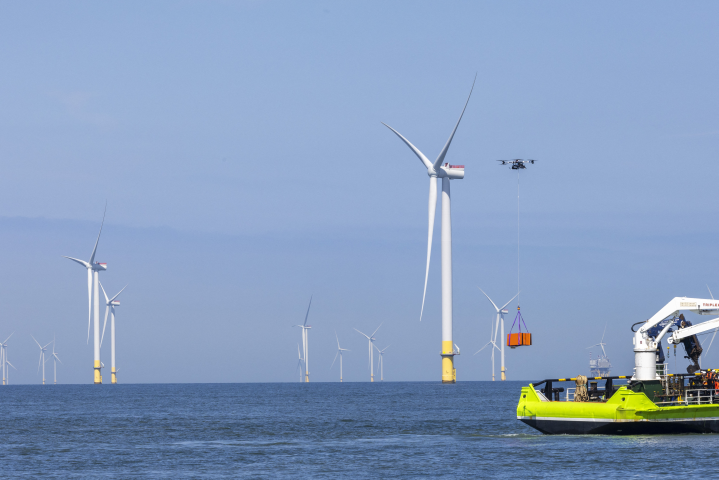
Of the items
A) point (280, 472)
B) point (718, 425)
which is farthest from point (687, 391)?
point (280, 472)

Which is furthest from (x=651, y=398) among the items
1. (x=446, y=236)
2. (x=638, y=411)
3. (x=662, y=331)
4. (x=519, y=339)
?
(x=446, y=236)

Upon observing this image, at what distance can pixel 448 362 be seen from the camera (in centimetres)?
15412

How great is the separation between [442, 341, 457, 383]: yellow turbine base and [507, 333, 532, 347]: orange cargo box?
283 feet

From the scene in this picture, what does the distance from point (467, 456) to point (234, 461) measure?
39.4 ft

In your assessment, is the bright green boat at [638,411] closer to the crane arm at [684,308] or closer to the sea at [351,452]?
the sea at [351,452]

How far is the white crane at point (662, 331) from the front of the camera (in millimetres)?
51781

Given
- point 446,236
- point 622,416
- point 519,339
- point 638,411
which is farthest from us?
point 446,236

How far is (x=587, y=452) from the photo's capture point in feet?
156

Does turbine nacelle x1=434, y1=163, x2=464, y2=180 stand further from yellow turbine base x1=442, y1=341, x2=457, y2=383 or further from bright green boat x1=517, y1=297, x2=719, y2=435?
bright green boat x1=517, y1=297, x2=719, y2=435

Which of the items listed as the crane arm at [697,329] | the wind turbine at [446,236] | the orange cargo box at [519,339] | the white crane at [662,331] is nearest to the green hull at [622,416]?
the white crane at [662,331]

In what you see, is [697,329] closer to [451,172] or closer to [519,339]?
[519,339]

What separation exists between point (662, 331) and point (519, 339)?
526 inches

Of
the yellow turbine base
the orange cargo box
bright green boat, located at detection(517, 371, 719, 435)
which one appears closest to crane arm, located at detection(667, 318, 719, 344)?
bright green boat, located at detection(517, 371, 719, 435)

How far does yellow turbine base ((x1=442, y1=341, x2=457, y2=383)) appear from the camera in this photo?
15150cm
